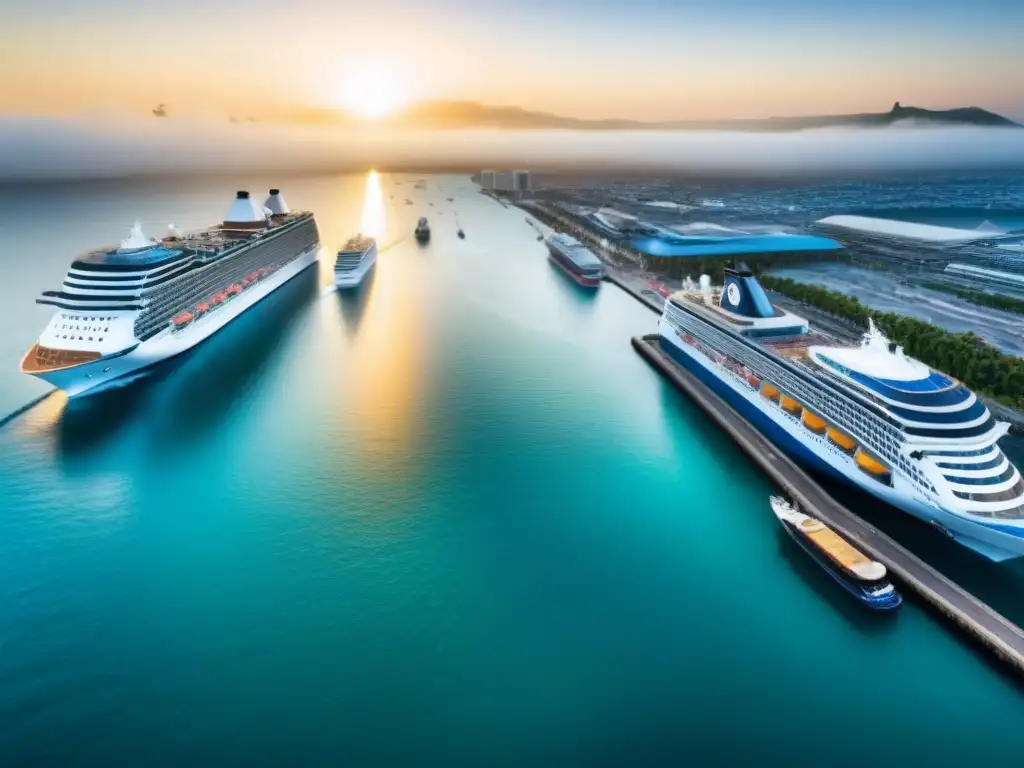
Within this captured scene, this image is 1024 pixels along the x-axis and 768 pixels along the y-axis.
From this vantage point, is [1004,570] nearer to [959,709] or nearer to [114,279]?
[959,709]

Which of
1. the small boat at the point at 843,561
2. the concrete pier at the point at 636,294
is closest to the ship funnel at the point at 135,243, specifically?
the concrete pier at the point at 636,294

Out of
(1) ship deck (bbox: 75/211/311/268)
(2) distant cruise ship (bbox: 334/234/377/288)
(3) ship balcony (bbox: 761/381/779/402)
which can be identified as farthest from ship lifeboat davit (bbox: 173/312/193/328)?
(3) ship balcony (bbox: 761/381/779/402)

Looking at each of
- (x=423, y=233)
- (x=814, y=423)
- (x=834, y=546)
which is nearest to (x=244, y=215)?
(x=423, y=233)

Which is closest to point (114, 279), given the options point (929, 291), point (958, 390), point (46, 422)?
point (46, 422)

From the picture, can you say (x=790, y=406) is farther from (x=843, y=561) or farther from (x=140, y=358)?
(x=140, y=358)

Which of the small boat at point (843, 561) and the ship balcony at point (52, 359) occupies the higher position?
the ship balcony at point (52, 359)

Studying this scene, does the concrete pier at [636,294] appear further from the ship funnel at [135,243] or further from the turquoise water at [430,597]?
the ship funnel at [135,243]

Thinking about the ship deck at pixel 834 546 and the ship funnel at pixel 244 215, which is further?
the ship funnel at pixel 244 215
